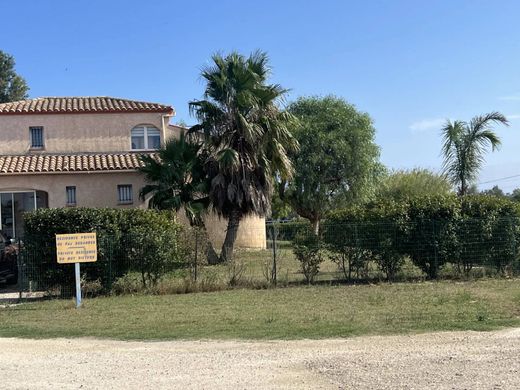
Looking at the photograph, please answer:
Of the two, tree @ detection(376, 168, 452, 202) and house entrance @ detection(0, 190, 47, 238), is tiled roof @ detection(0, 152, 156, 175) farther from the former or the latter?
tree @ detection(376, 168, 452, 202)

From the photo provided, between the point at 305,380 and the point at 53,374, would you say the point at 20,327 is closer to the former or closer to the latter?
the point at 53,374

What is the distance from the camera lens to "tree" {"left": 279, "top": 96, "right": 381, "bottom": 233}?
35.8 metres

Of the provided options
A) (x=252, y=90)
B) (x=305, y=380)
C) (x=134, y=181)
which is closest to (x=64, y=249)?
(x=305, y=380)

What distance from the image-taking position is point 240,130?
2198 centimetres

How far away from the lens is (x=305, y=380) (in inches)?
272

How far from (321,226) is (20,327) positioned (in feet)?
27.6

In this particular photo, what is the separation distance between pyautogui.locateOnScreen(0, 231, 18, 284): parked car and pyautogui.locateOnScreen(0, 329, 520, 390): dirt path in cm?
881

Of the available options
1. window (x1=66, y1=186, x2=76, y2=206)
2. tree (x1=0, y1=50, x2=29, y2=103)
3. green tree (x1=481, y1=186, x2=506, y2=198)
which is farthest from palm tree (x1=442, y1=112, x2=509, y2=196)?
tree (x1=0, y1=50, x2=29, y2=103)

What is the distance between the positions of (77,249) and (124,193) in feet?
40.8

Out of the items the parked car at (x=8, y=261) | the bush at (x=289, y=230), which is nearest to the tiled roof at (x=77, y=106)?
the parked car at (x=8, y=261)

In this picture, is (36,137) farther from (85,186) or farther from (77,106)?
(85,186)

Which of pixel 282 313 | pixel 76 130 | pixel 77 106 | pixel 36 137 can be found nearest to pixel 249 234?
pixel 76 130

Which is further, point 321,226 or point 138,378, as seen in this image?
point 321,226

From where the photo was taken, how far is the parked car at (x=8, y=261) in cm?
1767
